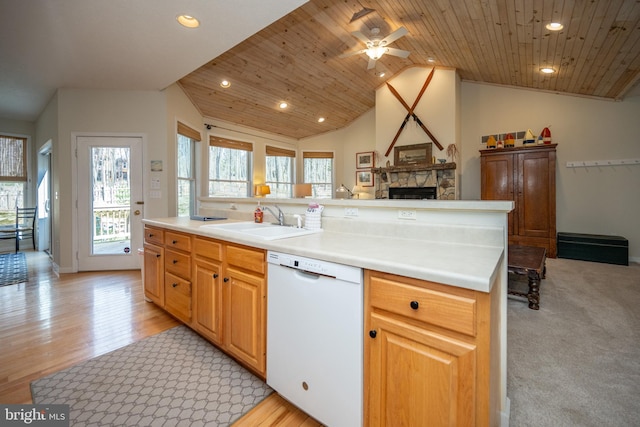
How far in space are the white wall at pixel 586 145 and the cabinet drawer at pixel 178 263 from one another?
5.95 metres

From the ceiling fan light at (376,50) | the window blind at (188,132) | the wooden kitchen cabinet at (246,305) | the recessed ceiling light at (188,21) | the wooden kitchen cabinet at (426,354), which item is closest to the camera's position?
the wooden kitchen cabinet at (426,354)

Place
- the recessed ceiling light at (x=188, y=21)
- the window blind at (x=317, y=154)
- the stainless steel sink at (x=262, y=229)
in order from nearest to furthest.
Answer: the stainless steel sink at (x=262, y=229), the recessed ceiling light at (x=188, y=21), the window blind at (x=317, y=154)

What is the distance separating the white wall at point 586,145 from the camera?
4461 mm

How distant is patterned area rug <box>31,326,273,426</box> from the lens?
1403mm

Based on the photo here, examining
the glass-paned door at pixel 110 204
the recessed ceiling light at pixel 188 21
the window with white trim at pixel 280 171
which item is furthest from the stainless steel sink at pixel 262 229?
the window with white trim at pixel 280 171

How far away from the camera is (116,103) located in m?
4.00

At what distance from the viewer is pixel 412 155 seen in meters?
5.83

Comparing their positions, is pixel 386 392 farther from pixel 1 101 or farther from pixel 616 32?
pixel 1 101

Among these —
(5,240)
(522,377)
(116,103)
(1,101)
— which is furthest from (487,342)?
(5,240)

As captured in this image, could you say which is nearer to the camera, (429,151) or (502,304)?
(502,304)

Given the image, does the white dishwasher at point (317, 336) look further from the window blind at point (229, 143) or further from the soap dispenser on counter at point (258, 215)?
the window blind at point (229, 143)

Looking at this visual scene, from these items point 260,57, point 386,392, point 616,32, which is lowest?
point 386,392

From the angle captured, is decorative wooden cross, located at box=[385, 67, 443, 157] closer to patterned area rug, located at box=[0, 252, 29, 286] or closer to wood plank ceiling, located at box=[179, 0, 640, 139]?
wood plank ceiling, located at box=[179, 0, 640, 139]

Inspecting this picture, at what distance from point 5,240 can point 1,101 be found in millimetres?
2778
